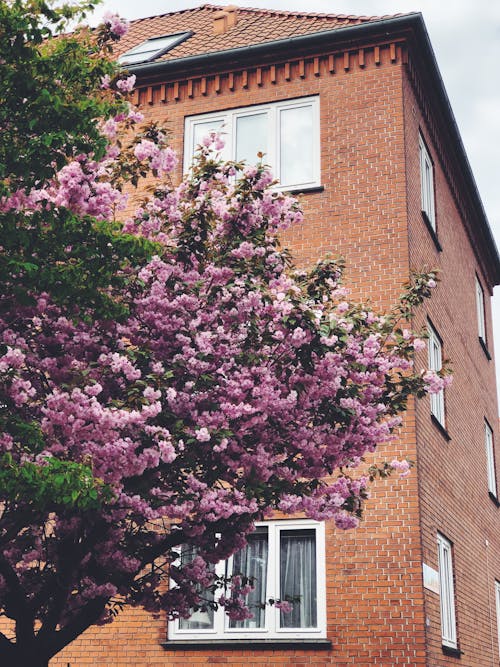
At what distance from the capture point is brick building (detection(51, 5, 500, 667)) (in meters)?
11.9

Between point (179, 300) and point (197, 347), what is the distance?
45 cm

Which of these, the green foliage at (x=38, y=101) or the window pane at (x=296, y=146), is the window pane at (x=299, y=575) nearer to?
the window pane at (x=296, y=146)

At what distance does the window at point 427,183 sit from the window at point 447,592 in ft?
17.2

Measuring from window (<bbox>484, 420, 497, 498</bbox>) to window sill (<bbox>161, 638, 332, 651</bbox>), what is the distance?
8570mm

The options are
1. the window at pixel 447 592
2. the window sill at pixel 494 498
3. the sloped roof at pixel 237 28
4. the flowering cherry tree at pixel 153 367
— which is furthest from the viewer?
the window sill at pixel 494 498

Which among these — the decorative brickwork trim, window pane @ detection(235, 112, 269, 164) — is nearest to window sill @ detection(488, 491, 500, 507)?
window pane @ detection(235, 112, 269, 164)

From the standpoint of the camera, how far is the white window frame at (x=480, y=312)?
67.4 feet

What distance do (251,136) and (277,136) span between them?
0.55 meters

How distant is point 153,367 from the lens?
772 centimetres

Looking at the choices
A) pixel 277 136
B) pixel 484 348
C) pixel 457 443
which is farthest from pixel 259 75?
pixel 484 348

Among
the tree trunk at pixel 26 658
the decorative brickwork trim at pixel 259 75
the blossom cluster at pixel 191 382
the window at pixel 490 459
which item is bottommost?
the tree trunk at pixel 26 658

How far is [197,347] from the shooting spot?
811cm

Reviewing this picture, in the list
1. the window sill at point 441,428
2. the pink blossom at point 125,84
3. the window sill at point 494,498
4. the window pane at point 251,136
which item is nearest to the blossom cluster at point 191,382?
the pink blossom at point 125,84

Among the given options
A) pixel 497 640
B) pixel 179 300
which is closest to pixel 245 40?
pixel 179 300
